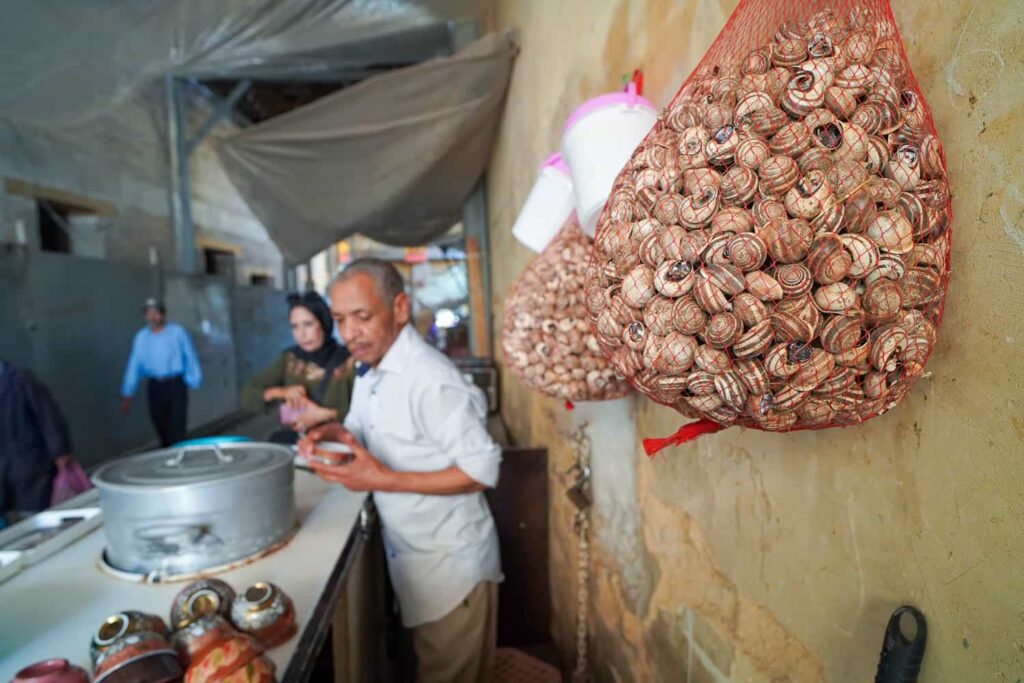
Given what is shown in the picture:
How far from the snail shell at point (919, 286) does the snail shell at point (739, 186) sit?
0.14m

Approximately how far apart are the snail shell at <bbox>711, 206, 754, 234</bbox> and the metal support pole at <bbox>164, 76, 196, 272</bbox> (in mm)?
8379

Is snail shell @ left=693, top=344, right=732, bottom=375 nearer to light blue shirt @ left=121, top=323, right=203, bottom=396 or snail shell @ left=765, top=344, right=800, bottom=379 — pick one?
snail shell @ left=765, top=344, right=800, bottom=379

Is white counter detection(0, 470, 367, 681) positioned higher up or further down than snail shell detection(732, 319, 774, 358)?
further down

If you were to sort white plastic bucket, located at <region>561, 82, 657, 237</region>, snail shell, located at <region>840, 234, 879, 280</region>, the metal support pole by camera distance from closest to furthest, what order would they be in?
1. snail shell, located at <region>840, 234, 879, 280</region>
2. white plastic bucket, located at <region>561, 82, 657, 237</region>
3. the metal support pole

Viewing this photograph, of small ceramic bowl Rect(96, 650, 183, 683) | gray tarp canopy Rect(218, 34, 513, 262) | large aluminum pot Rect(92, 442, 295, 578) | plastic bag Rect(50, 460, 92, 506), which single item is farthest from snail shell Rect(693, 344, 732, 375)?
plastic bag Rect(50, 460, 92, 506)

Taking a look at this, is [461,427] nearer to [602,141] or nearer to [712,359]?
[602,141]

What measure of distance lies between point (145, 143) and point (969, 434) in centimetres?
875

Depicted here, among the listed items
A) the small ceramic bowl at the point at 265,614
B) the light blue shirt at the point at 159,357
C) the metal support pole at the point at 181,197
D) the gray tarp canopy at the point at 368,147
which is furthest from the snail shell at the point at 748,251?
the metal support pole at the point at 181,197

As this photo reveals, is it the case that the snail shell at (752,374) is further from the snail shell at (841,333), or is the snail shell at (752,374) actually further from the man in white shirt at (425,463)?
the man in white shirt at (425,463)

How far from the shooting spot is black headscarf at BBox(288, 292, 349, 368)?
2.88m

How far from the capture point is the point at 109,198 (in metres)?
6.31

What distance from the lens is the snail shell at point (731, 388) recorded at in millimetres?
443

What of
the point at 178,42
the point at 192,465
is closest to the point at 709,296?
the point at 192,465

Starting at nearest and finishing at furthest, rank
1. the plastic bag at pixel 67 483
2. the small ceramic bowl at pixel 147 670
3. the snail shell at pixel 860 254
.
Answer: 1. the snail shell at pixel 860 254
2. the small ceramic bowl at pixel 147 670
3. the plastic bag at pixel 67 483
